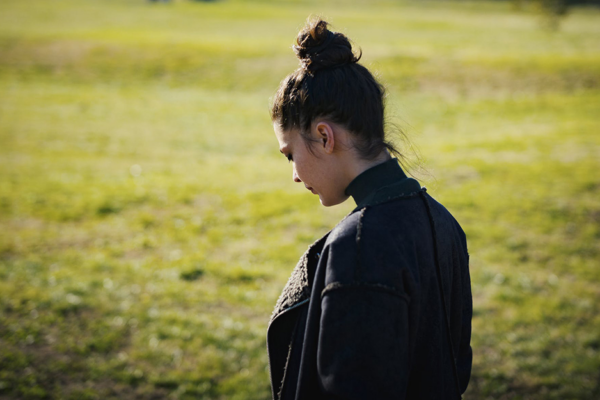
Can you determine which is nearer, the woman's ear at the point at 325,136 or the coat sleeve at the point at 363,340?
the coat sleeve at the point at 363,340

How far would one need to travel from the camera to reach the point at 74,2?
60125 millimetres

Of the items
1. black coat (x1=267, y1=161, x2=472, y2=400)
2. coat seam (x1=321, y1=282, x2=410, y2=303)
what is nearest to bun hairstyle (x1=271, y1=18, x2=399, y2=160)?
black coat (x1=267, y1=161, x2=472, y2=400)

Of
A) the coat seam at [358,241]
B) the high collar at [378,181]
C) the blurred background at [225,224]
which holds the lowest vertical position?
the blurred background at [225,224]

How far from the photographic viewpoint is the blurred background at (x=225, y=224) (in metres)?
4.68

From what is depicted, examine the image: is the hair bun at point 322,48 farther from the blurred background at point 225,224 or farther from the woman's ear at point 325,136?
the blurred background at point 225,224

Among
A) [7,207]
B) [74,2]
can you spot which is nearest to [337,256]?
[7,207]

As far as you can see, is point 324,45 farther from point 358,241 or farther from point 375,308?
point 375,308

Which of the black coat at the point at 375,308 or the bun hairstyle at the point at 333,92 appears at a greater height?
the bun hairstyle at the point at 333,92

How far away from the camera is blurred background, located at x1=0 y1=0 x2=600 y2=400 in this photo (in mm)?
4680

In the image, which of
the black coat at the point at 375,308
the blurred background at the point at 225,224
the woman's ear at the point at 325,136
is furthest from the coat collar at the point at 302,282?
the blurred background at the point at 225,224

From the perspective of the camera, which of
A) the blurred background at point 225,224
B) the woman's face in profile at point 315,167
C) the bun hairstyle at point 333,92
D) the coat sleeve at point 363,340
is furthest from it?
the blurred background at point 225,224

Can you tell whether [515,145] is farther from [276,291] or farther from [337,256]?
[337,256]

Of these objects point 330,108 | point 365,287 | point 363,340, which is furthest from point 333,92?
point 363,340

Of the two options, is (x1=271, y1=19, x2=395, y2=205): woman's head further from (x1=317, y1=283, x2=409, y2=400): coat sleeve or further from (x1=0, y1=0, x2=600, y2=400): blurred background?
(x1=317, y1=283, x2=409, y2=400): coat sleeve
